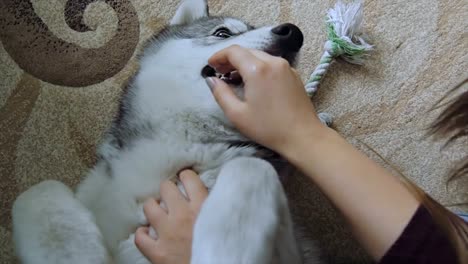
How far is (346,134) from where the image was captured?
5.25ft

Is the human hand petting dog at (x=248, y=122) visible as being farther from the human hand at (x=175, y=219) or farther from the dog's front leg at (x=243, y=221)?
the dog's front leg at (x=243, y=221)

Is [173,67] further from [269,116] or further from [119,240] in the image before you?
[119,240]

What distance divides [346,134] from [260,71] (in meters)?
0.56

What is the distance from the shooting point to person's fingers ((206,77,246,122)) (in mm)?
1142

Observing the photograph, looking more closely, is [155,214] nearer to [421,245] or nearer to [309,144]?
[309,144]

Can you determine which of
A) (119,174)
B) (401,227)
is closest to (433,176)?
(401,227)

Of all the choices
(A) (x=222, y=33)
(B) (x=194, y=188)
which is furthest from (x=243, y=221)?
(A) (x=222, y=33)

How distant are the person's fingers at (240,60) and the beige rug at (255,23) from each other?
0.49 m

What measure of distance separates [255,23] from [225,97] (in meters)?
0.62

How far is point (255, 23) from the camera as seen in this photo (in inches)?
67.0

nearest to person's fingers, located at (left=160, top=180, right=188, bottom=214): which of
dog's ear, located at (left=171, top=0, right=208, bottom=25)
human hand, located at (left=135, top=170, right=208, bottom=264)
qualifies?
human hand, located at (left=135, top=170, right=208, bottom=264)

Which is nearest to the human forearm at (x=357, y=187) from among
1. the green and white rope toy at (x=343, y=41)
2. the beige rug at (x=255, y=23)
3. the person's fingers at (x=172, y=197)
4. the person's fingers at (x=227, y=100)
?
the person's fingers at (x=227, y=100)

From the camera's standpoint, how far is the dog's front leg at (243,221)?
87 cm

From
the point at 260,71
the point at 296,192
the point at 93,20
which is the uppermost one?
the point at 260,71
